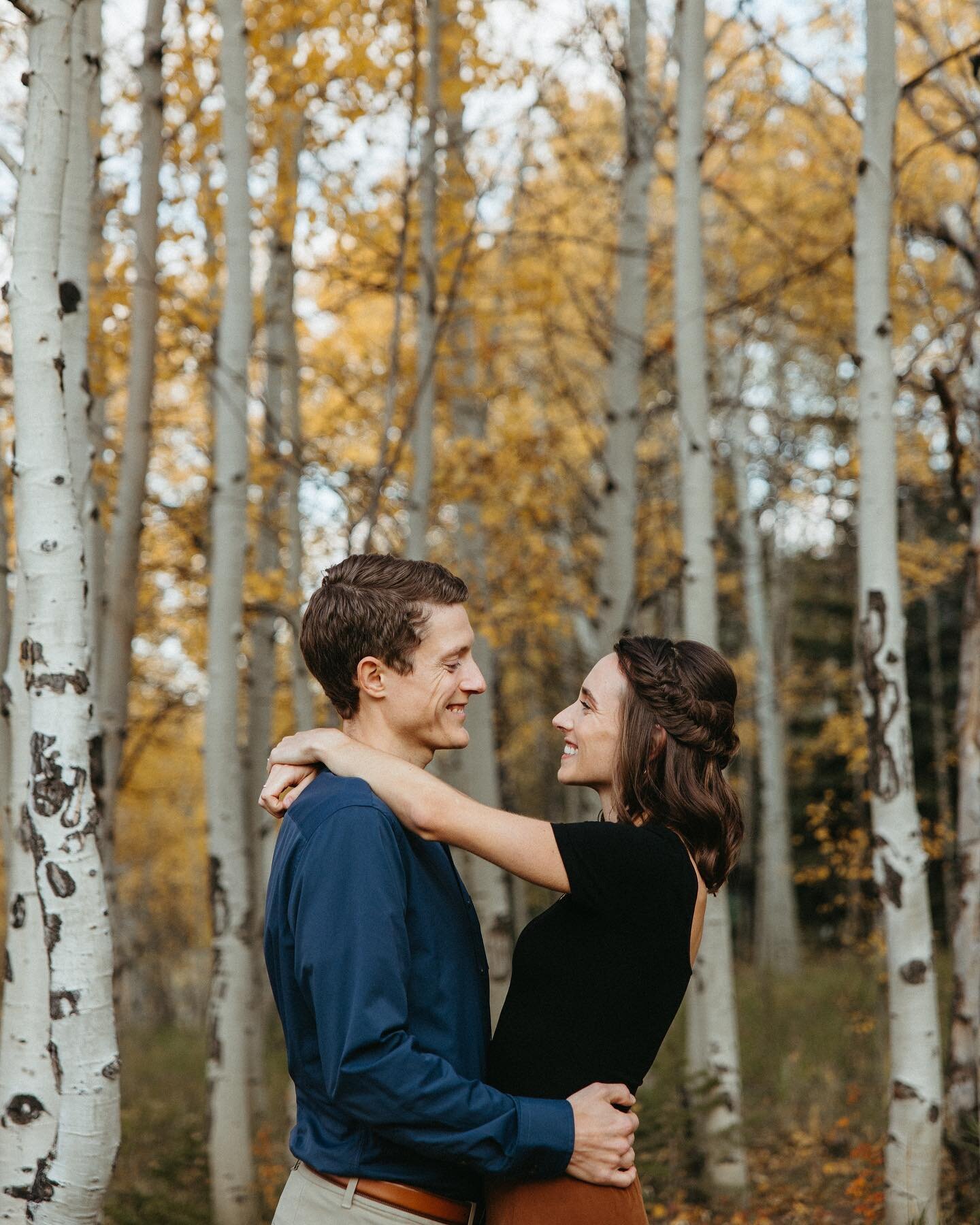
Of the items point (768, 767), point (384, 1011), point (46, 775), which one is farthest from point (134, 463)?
point (768, 767)

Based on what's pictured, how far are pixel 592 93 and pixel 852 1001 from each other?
948cm

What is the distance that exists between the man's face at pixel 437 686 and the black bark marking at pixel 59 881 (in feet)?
2.91

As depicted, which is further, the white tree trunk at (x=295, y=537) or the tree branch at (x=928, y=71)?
the white tree trunk at (x=295, y=537)

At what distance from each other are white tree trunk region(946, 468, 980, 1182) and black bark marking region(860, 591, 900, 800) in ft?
2.99

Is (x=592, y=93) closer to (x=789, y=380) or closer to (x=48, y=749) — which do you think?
(x=789, y=380)

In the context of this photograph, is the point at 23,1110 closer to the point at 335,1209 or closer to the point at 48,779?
the point at 48,779

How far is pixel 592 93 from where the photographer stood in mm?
12641

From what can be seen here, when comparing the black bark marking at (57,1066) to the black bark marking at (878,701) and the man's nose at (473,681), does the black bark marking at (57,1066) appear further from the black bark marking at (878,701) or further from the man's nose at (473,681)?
the black bark marking at (878,701)

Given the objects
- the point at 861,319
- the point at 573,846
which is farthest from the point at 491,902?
the point at 573,846

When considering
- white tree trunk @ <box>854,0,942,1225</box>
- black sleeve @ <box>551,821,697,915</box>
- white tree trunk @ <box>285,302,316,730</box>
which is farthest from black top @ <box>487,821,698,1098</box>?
white tree trunk @ <box>285,302,316,730</box>

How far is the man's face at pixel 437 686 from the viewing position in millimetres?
2115

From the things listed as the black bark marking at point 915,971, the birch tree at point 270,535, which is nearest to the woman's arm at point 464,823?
the black bark marking at point 915,971

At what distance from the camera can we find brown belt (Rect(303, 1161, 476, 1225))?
1.91 m

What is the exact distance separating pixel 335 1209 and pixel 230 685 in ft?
11.3
